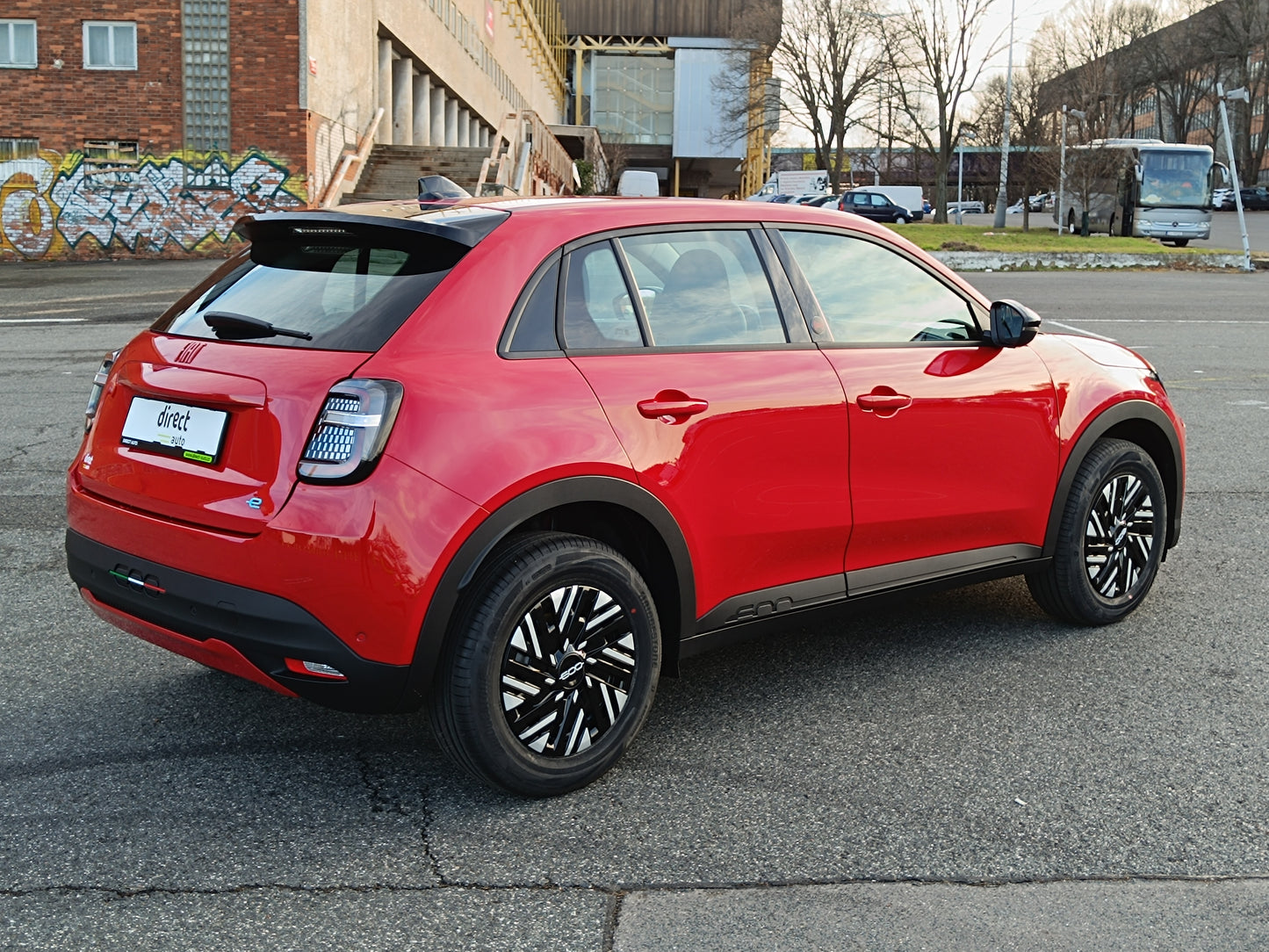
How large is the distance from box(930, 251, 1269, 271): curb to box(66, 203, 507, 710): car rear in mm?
26549

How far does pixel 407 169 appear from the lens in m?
32.1

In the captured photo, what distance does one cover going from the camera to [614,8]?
81.9 meters

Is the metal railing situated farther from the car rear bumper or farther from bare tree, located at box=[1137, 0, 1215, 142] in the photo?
bare tree, located at box=[1137, 0, 1215, 142]

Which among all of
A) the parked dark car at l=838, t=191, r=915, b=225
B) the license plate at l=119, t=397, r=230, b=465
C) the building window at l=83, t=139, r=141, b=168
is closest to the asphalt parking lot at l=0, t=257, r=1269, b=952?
the license plate at l=119, t=397, r=230, b=465

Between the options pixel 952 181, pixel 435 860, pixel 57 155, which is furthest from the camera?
pixel 952 181

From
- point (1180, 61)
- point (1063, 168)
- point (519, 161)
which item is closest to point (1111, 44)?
point (1180, 61)

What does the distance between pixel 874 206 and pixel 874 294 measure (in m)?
54.6

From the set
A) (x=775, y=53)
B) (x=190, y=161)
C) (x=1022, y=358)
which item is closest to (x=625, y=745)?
(x=1022, y=358)

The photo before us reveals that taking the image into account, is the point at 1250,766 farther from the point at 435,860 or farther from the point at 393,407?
the point at 393,407

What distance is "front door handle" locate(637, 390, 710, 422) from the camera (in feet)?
12.1

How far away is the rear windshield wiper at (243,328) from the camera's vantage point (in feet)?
11.7

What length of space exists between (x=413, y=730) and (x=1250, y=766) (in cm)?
247

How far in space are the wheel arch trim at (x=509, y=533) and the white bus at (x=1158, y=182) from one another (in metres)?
41.8

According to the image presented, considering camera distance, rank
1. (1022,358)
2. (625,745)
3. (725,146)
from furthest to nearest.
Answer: (725,146)
(1022,358)
(625,745)
